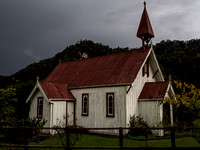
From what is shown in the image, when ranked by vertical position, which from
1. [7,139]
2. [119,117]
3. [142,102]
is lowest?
[7,139]

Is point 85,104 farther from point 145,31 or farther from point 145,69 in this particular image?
point 145,31

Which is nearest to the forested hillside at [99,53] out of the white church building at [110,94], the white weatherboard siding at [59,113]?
the white church building at [110,94]

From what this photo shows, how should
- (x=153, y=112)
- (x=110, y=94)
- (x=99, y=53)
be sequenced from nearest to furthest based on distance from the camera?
(x=153, y=112)
(x=110, y=94)
(x=99, y=53)

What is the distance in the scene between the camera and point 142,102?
1941 centimetres

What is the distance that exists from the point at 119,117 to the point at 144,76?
16.4 feet

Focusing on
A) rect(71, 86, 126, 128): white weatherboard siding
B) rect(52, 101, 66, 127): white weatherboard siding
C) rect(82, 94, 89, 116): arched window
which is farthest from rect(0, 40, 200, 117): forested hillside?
rect(82, 94, 89, 116): arched window

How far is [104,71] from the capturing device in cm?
2209

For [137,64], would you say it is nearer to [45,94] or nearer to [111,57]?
[111,57]

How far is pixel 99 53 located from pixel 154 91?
45502mm

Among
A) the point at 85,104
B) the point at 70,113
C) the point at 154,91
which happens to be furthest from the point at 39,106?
the point at 154,91

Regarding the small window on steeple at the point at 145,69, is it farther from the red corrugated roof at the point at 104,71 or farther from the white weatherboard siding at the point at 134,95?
the red corrugated roof at the point at 104,71

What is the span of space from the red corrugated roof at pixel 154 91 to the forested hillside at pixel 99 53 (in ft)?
44.5

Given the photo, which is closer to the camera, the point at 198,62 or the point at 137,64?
the point at 137,64

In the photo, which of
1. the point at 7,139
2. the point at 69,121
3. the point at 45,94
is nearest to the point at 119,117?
the point at 69,121
